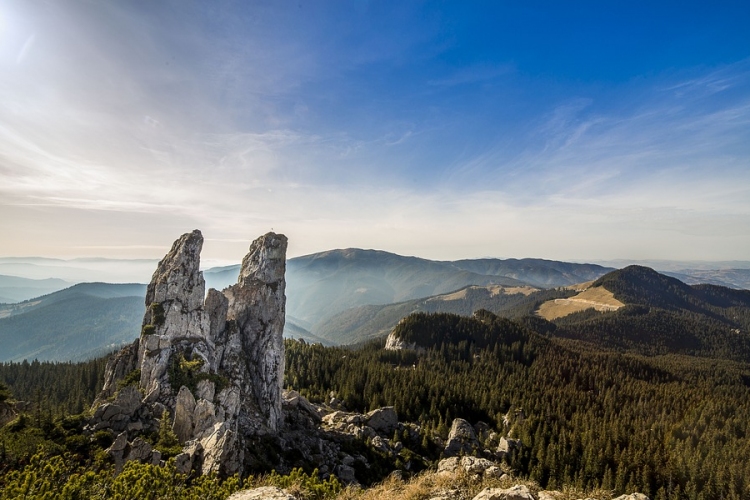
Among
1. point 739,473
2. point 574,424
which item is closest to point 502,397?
point 574,424

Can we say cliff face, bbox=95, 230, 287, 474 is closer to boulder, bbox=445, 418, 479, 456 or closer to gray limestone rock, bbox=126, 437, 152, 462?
gray limestone rock, bbox=126, 437, 152, 462

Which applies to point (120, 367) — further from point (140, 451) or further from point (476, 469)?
point (476, 469)

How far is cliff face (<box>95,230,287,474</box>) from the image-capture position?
4212 cm

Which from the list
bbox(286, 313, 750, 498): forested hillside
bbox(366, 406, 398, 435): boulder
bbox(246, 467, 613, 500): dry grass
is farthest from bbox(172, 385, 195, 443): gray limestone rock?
bbox(286, 313, 750, 498): forested hillside

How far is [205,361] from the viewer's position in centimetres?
5766

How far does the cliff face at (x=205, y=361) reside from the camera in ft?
138

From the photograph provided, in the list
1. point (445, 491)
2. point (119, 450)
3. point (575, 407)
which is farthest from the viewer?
point (575, 407)

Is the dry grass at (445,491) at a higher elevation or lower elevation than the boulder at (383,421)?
higher

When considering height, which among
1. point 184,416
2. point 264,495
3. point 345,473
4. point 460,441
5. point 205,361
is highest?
point 205,361

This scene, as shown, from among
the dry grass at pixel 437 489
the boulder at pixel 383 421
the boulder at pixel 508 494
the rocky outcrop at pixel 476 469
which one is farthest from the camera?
the boulder at pixel 383 421

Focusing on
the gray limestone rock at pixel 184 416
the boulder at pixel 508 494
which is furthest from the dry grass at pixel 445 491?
→ the gray limestone rock at pixel 184 416

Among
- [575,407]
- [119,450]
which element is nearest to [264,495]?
[119,450]

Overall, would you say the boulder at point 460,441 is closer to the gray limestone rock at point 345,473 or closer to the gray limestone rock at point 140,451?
the gray limestone rock at point 345,473

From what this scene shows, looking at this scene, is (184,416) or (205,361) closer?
(184,416)
